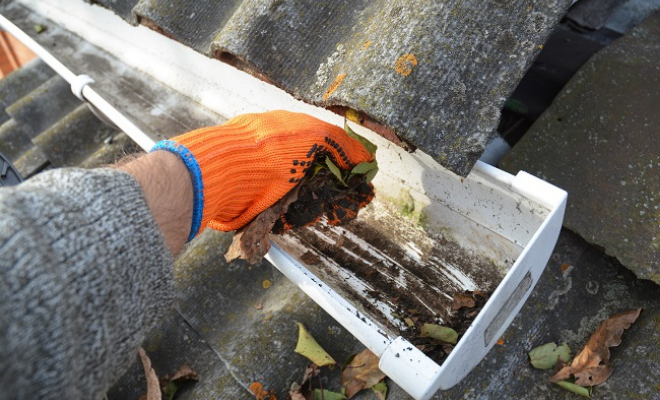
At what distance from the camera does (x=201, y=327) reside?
5.59ft

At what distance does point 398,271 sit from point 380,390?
0.46 metres

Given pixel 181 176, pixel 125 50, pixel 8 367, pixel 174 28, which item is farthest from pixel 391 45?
pixel 125 50

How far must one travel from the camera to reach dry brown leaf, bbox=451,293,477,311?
1582 millimetres

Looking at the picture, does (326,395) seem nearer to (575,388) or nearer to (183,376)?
(183,376)

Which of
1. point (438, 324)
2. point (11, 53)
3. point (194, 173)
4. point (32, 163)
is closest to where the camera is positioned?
point (194, 173)

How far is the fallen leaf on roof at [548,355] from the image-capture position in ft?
4.45

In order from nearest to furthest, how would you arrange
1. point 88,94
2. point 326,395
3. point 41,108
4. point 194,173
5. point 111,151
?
point 194,173, point 326,395, point 88,94, point 111,151, point 41,108

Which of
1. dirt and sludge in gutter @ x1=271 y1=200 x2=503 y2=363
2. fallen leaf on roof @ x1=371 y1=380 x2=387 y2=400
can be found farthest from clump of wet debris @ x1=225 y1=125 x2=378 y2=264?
fallen leaf on roof @ x1=371 y1=380 x2=387 y2=400

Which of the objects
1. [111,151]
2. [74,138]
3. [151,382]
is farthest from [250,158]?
[74,138]

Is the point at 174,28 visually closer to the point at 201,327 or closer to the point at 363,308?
the point at 201,327

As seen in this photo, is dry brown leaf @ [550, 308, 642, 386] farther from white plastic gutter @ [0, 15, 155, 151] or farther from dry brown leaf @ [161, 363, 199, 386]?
white plastic gutter @ [0, 15, 155, 151]

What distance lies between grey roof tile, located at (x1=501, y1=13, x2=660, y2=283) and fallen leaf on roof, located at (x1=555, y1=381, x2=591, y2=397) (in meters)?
0.35

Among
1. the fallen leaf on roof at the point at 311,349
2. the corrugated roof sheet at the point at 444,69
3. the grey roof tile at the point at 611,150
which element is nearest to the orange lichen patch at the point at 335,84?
the corrugated roof sheet at the point at 444,69

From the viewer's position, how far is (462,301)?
5.25 ft
